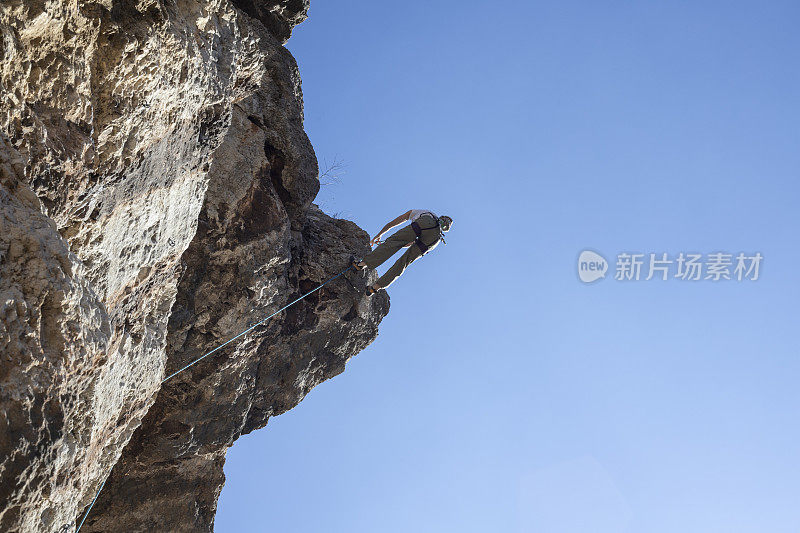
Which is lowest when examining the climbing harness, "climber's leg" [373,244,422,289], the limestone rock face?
the limestone rock face

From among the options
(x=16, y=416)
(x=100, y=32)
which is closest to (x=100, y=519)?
(x=16, y=416)

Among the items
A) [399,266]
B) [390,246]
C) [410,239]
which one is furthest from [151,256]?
[410,239]

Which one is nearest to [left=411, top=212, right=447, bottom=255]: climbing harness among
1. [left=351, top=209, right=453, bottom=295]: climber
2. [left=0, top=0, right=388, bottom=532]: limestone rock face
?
[left=351, top=209, right=453, bottom=295]: climber

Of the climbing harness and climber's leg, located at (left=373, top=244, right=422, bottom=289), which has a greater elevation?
the climbing harness

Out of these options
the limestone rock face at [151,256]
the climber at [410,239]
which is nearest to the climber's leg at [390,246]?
the climber at [410,239]

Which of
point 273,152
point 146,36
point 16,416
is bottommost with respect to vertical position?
point 16,416

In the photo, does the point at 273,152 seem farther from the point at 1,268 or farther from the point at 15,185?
the point at 1,268

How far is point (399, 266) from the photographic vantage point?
924cm

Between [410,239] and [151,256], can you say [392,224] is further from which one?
[151,256]

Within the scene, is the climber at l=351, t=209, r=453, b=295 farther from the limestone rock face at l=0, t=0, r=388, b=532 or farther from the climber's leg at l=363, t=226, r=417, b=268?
the limestone rock face at l=0, t=0, r=388, b=532

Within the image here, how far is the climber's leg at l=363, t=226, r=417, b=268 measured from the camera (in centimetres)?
886

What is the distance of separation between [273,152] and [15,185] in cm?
455

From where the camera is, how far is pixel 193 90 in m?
5.02

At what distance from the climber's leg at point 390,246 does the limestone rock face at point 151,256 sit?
10.9 inches
